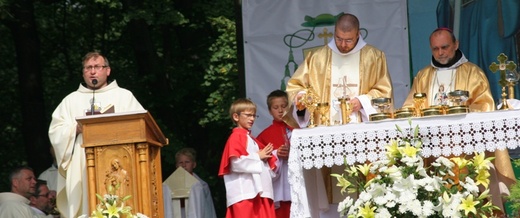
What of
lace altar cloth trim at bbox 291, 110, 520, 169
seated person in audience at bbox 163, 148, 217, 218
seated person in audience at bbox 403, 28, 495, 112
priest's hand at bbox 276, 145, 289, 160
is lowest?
seated person in audience at bbox 163, 148, 217, 218

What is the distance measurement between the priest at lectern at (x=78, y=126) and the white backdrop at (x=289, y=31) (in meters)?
2.78

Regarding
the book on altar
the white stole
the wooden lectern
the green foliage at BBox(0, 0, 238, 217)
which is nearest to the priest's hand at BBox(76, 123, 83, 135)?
the book on altar

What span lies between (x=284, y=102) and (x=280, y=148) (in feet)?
1.50

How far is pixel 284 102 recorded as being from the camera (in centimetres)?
1252

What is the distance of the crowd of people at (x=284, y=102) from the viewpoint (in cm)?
1143

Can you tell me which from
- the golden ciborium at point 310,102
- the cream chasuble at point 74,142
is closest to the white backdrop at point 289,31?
the cream chasuble at point 74,142

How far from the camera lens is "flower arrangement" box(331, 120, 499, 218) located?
356 inches

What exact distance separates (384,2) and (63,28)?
8700 mm

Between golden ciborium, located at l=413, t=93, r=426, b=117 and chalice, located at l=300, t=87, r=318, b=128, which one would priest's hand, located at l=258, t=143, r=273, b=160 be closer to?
chalice, located at l=300, t=87, r=318, b=128

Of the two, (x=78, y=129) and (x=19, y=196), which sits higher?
(x=78, y=129)

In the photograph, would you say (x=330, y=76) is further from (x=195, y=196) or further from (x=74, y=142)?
(x=195, y=196)

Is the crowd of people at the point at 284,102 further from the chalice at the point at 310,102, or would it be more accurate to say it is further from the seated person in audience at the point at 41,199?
the seated person in audience at the point at 41,199

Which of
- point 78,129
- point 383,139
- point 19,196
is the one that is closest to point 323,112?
point 383,139

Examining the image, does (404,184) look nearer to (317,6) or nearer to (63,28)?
(317,6)
